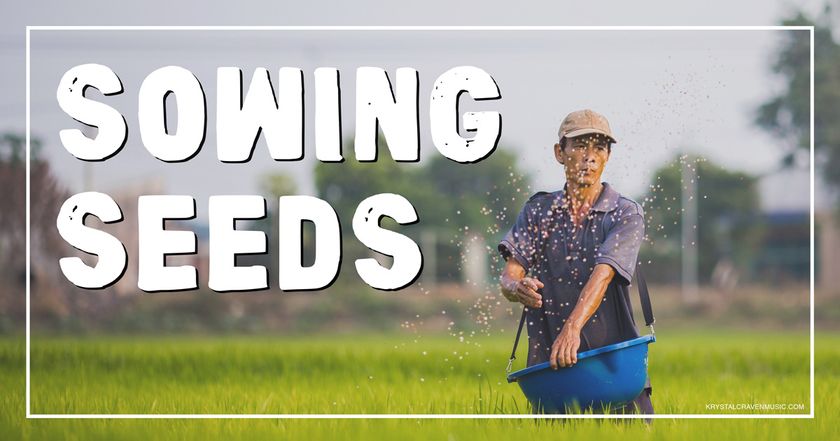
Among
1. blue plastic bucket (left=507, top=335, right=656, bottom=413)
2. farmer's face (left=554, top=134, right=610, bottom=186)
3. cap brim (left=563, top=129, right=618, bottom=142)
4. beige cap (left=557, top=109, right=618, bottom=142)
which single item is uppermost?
beige cap (left=557, top=109, right=618, bottom=142)

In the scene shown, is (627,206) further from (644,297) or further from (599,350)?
(599,350)

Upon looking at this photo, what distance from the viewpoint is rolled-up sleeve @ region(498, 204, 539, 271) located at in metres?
5.50

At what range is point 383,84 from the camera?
614 centimetres

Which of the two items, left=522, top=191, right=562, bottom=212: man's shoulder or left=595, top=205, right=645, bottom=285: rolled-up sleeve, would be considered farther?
left=522, top=191, right=562, bottom=212: man's shoulder

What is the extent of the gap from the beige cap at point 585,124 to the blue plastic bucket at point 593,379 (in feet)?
3.62

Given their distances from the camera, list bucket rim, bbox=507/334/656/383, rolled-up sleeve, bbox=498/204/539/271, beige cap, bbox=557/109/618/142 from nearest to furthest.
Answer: bucket rim, bbox=507/334/656/383
beige cap, bbox=557/109/618/142
rolled-up sleeve, bbox=498/204/539/271

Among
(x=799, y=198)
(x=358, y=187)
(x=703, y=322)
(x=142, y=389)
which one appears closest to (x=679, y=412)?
(x=142, y=389)

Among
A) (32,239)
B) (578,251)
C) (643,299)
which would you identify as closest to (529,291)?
(578,251)

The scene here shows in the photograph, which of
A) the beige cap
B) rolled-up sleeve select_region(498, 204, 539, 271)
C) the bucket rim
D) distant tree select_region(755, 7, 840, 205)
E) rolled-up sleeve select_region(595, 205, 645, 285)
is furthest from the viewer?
distant tree select_region(755, 7, 840, 205)

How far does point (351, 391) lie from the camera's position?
6.88 meters

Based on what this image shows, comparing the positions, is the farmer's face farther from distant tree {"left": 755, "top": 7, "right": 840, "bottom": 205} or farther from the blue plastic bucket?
distant tree {"left": 755, "top": 7, "right": 840, "bottom": 205}

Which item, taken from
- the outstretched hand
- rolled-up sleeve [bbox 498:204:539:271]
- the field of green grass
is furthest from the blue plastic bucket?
rolled-up sleeve [bbox 498:204:539:271]

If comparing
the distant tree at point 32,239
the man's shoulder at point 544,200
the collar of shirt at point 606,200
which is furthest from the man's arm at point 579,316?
the distant tree at point 32,239

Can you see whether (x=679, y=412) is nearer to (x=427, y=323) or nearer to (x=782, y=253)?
(x=427, y=323)
